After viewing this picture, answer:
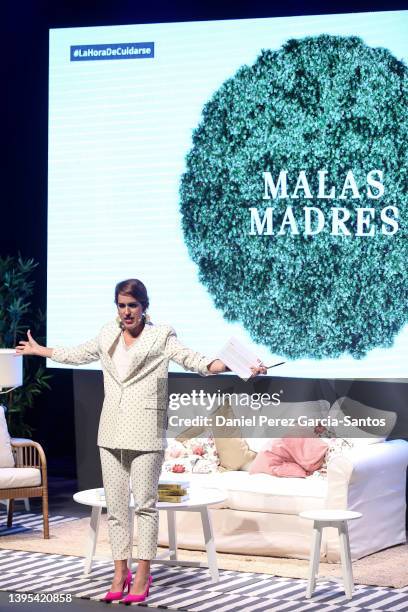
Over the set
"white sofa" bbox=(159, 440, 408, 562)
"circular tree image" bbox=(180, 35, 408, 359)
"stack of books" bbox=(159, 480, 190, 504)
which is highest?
"circular tree image" bbox=(180, 35, 408, 359)

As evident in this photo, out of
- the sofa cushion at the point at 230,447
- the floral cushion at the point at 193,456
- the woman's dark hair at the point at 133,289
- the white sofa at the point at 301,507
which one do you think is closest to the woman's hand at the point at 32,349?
the woman's dark hair at the point at 133,289

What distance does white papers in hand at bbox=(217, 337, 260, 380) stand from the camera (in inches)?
214

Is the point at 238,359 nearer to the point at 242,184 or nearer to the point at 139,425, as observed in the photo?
the point at 139,425

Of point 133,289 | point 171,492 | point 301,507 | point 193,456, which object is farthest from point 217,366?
point 193,456

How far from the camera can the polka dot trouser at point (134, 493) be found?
5711mm

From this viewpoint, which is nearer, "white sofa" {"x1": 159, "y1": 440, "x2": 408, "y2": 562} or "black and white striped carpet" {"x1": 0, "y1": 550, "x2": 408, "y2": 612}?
"black and white striped carpet" {"x1": 0, "y1": 550, "x2": 408, "y2": 612}

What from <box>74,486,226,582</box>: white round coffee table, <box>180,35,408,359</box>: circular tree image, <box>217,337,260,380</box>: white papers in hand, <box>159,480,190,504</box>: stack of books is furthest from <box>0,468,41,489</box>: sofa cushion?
<box>217,337,260,380</box>: white papers in hand

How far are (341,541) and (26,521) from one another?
2804mm

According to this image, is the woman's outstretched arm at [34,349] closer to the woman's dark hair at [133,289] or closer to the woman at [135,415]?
the woman at [135,415]

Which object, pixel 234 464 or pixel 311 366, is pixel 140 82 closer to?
pixel 311 366

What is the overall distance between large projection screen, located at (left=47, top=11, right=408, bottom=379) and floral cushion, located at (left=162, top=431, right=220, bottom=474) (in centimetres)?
105

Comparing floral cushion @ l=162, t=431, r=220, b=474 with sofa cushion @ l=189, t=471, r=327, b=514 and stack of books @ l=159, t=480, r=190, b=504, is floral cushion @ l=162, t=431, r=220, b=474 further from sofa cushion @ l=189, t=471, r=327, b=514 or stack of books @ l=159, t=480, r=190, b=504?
stack of books @ l=159, t=480, r=190, b=504

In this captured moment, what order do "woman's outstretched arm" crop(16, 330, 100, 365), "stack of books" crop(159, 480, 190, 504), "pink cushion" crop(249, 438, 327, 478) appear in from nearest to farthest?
"woman's outstretched arm" crop(16, 330, 100, 365)
"stack of books" crop(159, 480, 190, 504)
"pink cushion" crop(249, 438, 327, 478)

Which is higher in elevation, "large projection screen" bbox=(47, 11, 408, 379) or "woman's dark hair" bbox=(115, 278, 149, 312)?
"large projection screen" bbox=(47, 11, 408, 379)
